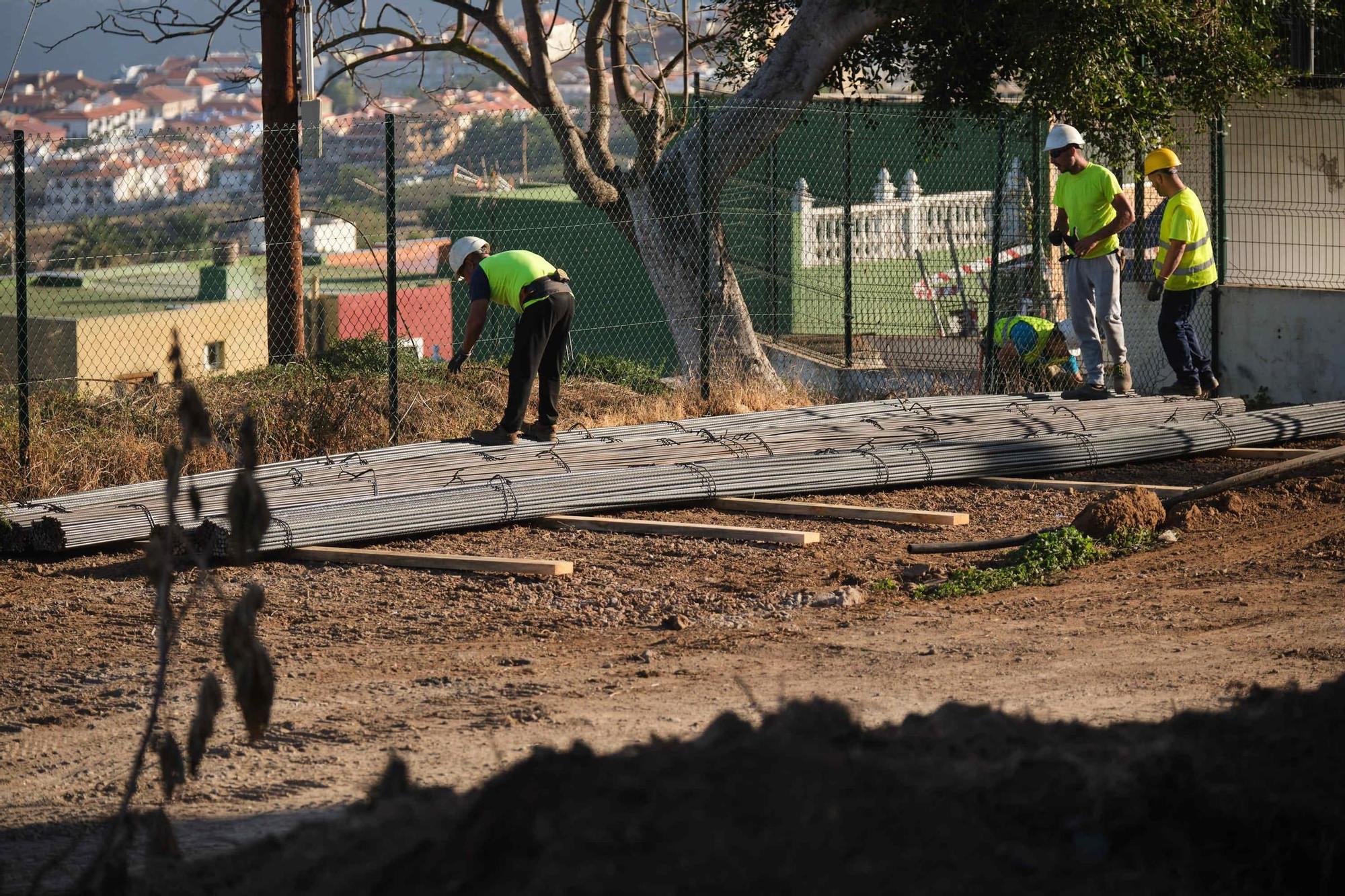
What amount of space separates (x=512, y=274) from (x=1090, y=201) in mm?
4569

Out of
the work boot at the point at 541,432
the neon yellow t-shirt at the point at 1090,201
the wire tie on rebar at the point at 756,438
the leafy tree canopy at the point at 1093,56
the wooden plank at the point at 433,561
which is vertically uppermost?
the leafy tree canopy at the point at 1093,56

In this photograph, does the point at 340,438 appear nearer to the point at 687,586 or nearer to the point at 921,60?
the point at 687,586

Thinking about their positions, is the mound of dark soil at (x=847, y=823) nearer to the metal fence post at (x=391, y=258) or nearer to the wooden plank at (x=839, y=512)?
the wooden plank at (x=839, y=512)

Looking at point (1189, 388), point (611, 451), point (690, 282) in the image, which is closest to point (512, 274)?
point (611, 451)

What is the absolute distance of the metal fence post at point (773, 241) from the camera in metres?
17.0

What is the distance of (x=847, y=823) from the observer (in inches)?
138

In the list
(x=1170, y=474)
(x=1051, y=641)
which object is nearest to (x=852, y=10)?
(x=1170, y=474)

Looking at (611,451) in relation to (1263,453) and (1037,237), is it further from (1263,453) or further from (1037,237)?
(1037,237)

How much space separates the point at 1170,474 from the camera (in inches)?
422

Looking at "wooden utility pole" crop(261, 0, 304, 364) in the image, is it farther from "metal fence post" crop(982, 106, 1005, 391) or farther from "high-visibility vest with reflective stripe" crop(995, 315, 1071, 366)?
"high-visibility vest with reflective stripe" crop(995, 315, 1071, 366)

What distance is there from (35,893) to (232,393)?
811cm

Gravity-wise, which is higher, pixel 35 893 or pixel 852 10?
pixel 852 10

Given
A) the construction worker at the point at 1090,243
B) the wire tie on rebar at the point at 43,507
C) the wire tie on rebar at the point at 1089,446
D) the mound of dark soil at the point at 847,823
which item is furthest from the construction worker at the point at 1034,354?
the mound of dark soil at the point at 847,823

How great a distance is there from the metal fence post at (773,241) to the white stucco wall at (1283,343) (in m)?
4.75
